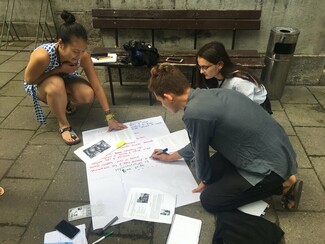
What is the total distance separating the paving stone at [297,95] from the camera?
11.0 ft

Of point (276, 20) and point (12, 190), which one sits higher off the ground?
point (276, 20)

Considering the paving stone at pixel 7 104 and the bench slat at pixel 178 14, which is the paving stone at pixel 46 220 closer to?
the paving stone at pixel 7 104

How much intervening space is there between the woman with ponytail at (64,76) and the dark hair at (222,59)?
96 centimetres

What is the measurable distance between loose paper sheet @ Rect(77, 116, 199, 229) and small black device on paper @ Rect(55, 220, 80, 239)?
0.13 m

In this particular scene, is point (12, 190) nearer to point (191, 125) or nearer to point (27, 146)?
point (27, 146)

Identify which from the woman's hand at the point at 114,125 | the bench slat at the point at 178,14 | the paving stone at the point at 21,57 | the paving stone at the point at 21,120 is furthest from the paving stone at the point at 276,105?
the paving stone at the point at 21,57

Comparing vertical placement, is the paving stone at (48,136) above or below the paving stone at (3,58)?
below

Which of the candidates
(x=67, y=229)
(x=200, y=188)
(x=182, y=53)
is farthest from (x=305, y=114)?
(x=67, y=229)

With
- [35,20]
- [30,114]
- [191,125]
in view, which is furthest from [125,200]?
[35,20]

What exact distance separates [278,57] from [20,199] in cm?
291

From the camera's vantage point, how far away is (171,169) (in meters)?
2.28

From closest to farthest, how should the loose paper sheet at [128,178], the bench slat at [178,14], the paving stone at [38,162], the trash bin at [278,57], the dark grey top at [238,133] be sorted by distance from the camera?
→ the dark grey top at [238,133]
the loose paper sheet at [128,178]
the paving stone at [38,162]
the trash bin at [278,57]
the bench slat at [178,14]

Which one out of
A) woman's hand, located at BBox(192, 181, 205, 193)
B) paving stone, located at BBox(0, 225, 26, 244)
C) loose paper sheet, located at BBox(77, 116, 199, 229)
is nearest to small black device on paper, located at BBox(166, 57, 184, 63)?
loose paper sheet, located at BBox(77, 116, 199, 229)

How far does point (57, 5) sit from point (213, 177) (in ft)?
13.0
